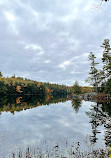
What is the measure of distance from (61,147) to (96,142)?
3131 mm

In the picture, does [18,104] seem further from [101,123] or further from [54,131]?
[101,123]

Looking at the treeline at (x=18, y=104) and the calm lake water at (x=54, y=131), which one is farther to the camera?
the treeline at (x=18, y=104)

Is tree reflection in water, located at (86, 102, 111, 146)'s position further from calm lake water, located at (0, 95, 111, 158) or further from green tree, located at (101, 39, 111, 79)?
green tree, located at (101, 39, 111, 79)

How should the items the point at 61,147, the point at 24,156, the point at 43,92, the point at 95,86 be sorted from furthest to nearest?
the point at 43,92 → the point at 95,86 → the point at 61,147 → the point at 24,156

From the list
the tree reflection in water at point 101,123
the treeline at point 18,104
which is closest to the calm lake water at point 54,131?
the tree reflection in water at point 101,123

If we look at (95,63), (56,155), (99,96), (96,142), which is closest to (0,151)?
(56,155)

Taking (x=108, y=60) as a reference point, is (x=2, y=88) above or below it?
below

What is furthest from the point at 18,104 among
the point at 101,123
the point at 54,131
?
the point at 101,123

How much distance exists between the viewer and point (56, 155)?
8711 millimetres

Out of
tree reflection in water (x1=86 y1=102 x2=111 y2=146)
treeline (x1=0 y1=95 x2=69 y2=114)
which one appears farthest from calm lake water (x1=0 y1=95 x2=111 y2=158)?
treeline (x1=0 y1=95 x2=69 y2=114)

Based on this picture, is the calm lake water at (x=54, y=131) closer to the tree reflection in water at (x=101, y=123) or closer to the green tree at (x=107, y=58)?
the tree reflection in water at (x=101, y=123)

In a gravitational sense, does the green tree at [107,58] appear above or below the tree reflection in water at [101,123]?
above

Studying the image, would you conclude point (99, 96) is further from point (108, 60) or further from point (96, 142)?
point (96, 142)

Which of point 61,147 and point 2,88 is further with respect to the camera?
point 2,88
